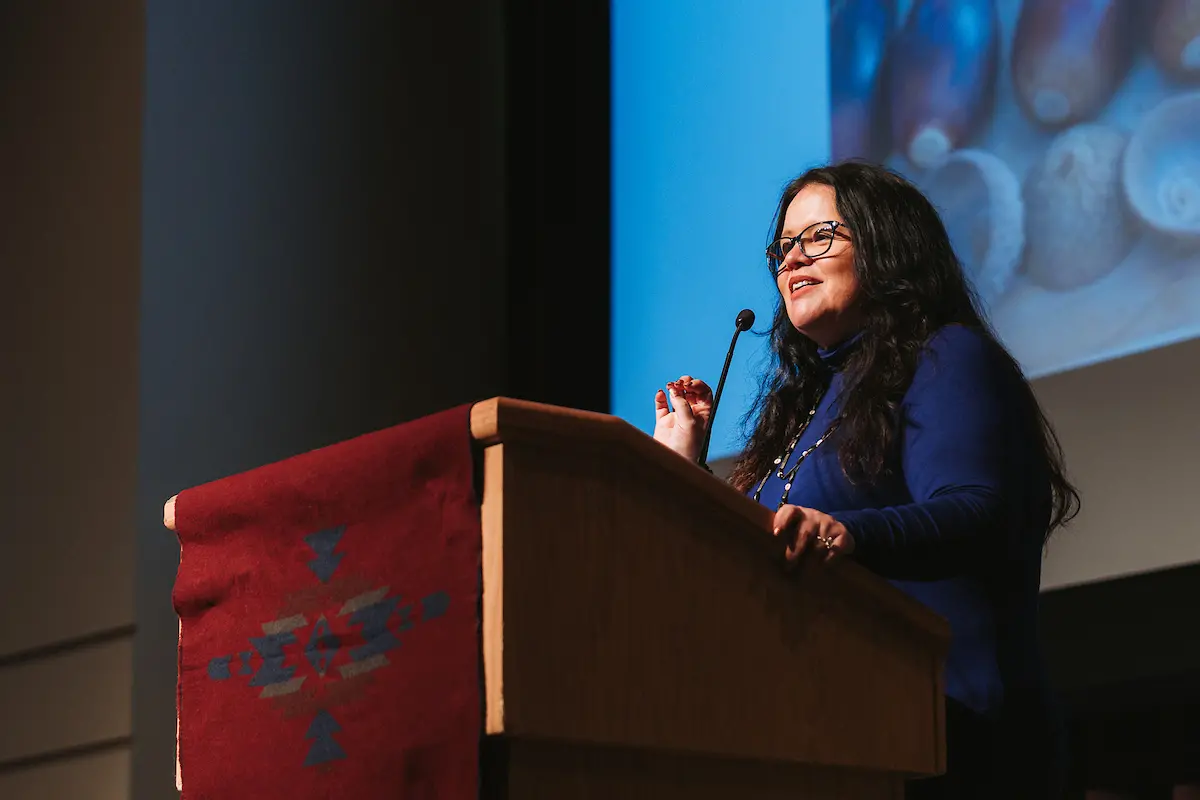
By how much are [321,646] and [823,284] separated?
0.84 meters

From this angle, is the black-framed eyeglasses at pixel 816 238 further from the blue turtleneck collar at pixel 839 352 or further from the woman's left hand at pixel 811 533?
the woman's left hand at pixel 811 533

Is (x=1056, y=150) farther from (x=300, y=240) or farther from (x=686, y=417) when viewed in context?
(x=300, y=240)

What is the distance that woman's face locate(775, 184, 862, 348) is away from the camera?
180cm

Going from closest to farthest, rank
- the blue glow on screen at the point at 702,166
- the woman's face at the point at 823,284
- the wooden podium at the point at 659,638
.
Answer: the wooden podium at the point at 659,638
the woman's face at the point at 823,284
the blue glow on screen at the point at 702,166

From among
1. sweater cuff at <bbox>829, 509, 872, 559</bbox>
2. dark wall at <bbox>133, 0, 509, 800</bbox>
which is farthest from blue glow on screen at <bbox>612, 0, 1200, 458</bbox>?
sweater cuff at <bbox>829, 509, 872, 559</bbox>

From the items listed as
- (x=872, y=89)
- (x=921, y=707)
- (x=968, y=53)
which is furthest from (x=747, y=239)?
(x=921, y=707)

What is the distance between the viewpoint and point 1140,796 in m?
2.62

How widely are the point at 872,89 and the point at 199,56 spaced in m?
1.60

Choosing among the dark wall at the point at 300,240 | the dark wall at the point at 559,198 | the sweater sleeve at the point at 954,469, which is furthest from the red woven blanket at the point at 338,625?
the dark wall at the point at 559,198

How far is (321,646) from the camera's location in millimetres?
1214

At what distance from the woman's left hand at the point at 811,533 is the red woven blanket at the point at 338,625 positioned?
31 cm

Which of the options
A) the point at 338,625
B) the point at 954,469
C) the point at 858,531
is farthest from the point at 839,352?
the point at 338,625

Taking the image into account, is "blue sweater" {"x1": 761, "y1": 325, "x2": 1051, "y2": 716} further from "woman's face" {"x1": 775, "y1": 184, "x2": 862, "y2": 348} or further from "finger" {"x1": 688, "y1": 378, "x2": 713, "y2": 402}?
"finger" {"x1": 688, "y1": 378, "x2": 713, "y2": 402}

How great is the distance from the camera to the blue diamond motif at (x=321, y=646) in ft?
3.95
